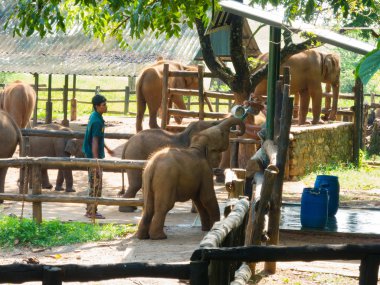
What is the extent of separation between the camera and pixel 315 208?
992 cm

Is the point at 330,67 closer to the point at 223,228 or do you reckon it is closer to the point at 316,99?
the point at 316,99

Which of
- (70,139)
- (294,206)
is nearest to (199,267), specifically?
(294,206)

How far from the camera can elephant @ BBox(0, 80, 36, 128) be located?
20.5m

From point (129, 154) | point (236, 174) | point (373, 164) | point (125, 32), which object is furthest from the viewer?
point (125, 32)

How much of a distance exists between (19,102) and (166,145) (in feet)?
26.9

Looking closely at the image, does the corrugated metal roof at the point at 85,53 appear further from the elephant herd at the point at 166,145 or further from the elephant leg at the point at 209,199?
the elephant leg at the point at 209,199

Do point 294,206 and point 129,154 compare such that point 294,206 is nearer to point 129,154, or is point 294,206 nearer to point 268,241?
point 129,154

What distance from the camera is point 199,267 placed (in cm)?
434

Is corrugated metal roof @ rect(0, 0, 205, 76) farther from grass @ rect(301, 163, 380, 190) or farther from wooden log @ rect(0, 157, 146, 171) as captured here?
wooden log @ rect(0, 157, 146, 171)

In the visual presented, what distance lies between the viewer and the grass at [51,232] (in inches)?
418

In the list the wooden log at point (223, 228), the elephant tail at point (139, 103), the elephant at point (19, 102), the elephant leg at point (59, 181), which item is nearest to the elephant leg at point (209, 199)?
the wooden log at point (223, 228)

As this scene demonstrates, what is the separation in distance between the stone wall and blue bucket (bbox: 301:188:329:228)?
215 inches

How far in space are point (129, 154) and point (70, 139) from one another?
8.24 ft

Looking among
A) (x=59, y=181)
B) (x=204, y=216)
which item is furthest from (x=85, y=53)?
(x=204, y=216)
